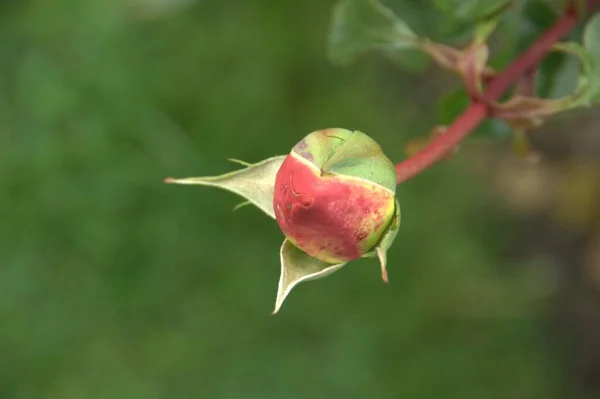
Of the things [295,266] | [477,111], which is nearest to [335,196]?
[295,266]

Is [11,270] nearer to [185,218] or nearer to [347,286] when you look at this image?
[185,218]

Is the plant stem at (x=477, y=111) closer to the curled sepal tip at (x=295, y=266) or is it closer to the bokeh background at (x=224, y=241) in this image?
the curled sepal tip at (x=295, y=266)

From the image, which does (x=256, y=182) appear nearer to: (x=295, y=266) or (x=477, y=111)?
(x=295, y=266)

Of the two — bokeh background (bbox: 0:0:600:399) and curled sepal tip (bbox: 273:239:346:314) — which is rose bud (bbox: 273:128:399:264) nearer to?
curled sepal tip (bbox: 273:239:346:314)

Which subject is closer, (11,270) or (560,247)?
(11,270)

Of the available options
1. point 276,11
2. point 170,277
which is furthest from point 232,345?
point 276,11

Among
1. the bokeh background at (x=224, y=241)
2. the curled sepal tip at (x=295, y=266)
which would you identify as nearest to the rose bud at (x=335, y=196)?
the curled sepal tip at (x=295, y=266)

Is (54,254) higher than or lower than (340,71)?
lower
